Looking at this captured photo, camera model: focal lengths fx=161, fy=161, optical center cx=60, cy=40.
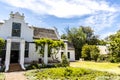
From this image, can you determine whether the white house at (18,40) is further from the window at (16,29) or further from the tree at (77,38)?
the tree at (77,38)

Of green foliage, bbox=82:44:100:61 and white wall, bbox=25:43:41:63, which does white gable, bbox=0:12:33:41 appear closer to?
white wall, bbox=25:43:41:63

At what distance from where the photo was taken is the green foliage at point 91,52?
42719 millimetres

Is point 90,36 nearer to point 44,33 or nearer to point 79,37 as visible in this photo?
point 79,37

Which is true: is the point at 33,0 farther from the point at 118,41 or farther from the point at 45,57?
the point at 118,41

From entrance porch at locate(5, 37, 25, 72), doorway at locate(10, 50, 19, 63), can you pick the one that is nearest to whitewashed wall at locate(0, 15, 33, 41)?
entrance porch at locate(5, 37, 25, 72)

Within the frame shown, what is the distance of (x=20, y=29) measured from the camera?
2716 cm

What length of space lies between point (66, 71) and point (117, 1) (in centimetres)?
951

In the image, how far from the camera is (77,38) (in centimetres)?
5406

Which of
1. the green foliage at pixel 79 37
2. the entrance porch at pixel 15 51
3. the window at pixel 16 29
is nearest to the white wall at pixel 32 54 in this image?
the entrance porch at pixel 15 51

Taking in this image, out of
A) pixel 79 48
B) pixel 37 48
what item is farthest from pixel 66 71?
pixel 79 48

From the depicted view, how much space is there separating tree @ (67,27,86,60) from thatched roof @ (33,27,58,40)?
18.0 m

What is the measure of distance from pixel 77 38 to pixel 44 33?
22.3m

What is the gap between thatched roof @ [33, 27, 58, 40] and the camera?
32219 mm

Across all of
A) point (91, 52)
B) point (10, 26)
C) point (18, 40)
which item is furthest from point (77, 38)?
point (18, 40)
